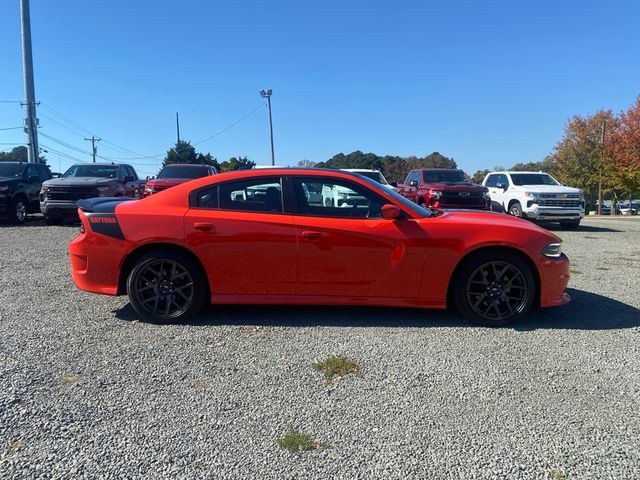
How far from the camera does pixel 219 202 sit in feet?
15.7

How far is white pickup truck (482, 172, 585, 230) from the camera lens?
13.7m

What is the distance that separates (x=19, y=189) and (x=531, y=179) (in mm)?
15459

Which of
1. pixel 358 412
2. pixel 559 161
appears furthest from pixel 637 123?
pixel 358 412

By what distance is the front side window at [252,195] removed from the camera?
475 cm

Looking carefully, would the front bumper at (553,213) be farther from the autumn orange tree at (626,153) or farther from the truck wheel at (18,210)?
the autumn orange tree at (626,153)

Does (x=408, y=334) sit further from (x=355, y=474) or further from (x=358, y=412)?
(x=355, y=474)

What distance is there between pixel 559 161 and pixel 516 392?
44.6 metres

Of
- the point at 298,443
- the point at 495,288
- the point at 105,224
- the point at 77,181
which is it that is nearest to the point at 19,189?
the point at 77,181

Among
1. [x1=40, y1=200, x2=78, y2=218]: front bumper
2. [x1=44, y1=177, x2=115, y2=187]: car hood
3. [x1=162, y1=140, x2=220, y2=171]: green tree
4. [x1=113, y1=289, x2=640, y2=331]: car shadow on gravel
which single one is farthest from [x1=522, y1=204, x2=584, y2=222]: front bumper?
[x1=162, y1=140, x2=220, y2=171]: green tree

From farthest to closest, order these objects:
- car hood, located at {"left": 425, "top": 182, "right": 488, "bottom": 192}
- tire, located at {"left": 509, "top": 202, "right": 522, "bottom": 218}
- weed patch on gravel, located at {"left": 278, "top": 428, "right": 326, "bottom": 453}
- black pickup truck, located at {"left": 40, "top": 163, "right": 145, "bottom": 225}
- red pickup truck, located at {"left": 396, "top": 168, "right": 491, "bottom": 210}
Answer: tire, located at {"left": 509, "top": 202, "right": 522, "bottom": 218} < car hood, located at {"left": 425, "top": 182, "right": 488, "bottom": 192} < red pickup truck, located at {"left": 396, "top": 168, "right": 491, "bottom": 210} < black pickup truck, located at {"left": 40, "top": 163, "right": 145, "bottom": 225} < weed patch on gravel, located at {"left": 278, "top": 428, "right": 326, "bottom": 453}

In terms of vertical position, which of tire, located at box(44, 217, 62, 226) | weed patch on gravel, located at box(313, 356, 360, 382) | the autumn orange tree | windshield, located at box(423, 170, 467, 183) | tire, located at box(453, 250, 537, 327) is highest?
the autumn orange tree

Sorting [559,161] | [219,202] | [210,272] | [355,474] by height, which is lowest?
[355,474]

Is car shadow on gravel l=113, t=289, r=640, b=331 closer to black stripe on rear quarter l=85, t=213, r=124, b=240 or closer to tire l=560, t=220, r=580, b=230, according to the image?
black stripe on rear quarter l=85, t=213, r=124, b=240

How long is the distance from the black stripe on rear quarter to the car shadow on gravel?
865 mm
